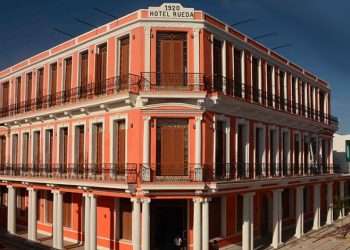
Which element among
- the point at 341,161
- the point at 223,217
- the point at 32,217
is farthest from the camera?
the point at 341,161

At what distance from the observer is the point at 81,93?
24844 mm

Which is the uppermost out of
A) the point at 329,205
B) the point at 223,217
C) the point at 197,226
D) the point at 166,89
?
the point at 166,89

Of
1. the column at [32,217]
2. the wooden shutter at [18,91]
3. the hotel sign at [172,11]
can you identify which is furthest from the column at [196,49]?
the wooden shutter at [18,91]

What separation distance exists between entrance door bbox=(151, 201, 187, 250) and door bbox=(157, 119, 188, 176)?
299 cm

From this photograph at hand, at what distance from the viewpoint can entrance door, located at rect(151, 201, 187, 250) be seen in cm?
2277

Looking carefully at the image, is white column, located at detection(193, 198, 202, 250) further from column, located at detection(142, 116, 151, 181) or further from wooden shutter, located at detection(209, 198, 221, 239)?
wooden shutter, located at detection(209, 198, 221, 239)

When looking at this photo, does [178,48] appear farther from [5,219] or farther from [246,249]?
[5,219]

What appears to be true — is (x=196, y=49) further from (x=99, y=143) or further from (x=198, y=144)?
(x=99, y=143)

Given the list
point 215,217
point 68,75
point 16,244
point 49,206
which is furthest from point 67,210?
point 215,217

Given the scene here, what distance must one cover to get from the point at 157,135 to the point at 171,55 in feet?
13.4

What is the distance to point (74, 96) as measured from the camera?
25500mm

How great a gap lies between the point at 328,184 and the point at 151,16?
77.7ft

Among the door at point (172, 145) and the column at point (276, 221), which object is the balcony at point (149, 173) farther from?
the column at point (276, 221)

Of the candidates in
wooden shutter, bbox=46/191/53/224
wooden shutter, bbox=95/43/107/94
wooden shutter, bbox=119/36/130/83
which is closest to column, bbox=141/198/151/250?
wooden shutter, bbox=119/36/130/83
